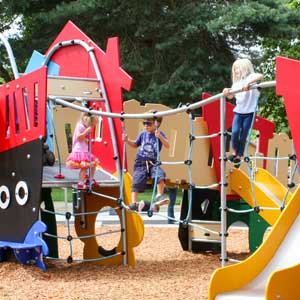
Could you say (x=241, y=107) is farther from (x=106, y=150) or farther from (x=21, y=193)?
(x=21, y=193)

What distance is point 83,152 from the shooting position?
836 centimetres

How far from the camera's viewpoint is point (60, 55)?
9875 mm

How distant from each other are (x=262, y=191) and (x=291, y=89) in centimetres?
330

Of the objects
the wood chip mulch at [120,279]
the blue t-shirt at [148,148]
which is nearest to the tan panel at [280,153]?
the wood chip mulch at [120,279]

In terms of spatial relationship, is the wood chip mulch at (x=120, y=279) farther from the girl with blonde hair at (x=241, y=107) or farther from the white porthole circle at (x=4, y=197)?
the girl with blonde hair at (x=241, y=107)

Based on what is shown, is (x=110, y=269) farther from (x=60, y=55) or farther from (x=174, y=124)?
(x=60, y=55)

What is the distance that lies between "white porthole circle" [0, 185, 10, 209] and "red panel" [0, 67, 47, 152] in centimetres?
42

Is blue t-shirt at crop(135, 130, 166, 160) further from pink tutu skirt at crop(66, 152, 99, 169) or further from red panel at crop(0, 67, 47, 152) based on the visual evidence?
red panel at crop(0, 67, 47, 152)

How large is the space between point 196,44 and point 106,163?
1508 cm

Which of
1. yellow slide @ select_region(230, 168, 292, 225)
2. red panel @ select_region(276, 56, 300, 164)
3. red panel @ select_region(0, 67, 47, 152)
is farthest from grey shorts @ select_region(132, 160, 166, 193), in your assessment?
red panel @ select_region(276, 56, 300, 164)

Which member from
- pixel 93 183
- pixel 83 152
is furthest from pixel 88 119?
pixel 93 183

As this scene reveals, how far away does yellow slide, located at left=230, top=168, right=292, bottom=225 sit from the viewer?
8.73 meters

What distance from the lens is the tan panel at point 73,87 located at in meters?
8.71

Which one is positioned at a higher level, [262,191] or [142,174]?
[142,174]
